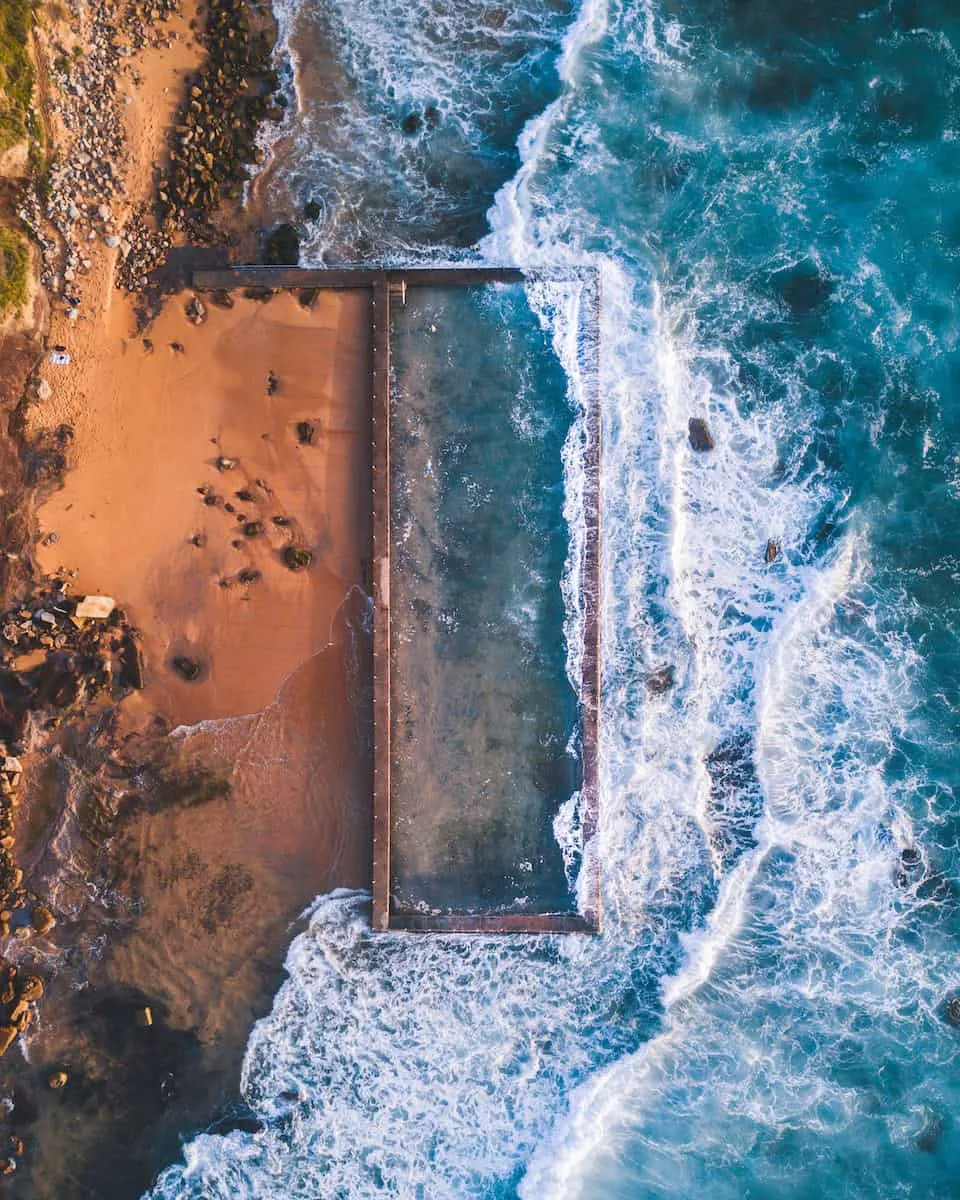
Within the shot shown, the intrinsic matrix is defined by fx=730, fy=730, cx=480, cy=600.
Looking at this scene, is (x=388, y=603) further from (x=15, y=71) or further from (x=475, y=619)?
(x=15, y=71)

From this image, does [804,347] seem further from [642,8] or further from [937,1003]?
[937,1003]

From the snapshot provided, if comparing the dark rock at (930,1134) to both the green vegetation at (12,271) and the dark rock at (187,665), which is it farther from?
the green vegetation at (12,271)

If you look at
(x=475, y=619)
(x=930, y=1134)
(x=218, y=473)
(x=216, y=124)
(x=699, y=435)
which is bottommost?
(x=930, y=1134)

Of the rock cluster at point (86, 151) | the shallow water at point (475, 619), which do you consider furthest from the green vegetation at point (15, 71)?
the shallow water at point (475, 619)

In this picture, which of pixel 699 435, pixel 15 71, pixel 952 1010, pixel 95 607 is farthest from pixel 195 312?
pixel 952 1010

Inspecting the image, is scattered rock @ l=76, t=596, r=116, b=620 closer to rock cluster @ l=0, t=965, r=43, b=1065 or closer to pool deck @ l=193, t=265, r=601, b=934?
pool deck @ l=193, t=265, r=601, b=934

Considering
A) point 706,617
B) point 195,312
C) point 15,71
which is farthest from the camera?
point 706,617
